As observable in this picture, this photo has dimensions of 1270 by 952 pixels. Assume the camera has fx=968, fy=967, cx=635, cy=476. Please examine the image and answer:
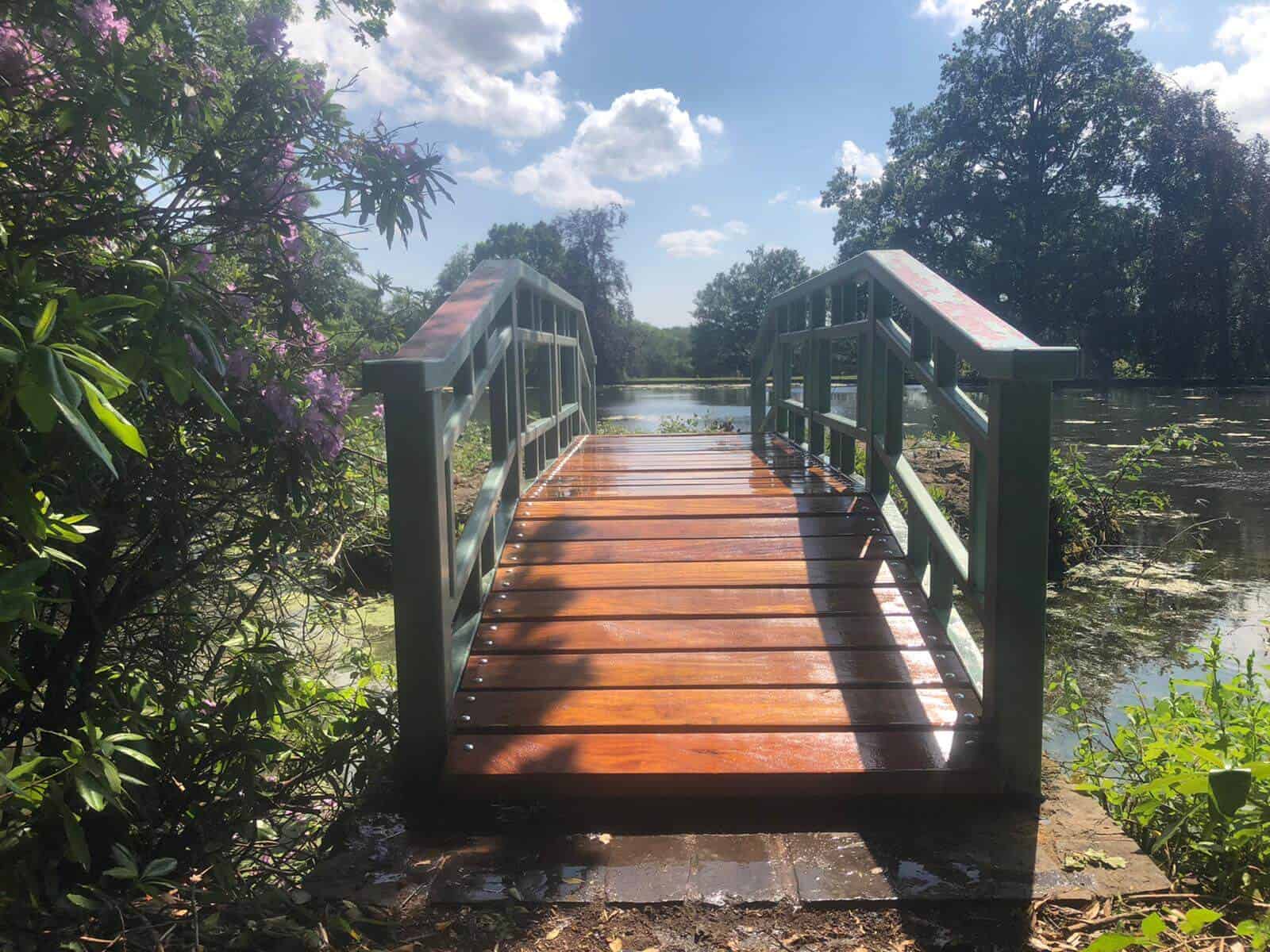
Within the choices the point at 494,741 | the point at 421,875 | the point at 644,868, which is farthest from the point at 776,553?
the point at 421,875

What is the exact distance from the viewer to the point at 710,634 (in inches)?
117

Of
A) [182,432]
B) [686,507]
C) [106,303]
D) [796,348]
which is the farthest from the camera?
[796,348]

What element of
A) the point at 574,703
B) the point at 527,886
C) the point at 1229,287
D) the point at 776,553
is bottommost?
the point at 527,886

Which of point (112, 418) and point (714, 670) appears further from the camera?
point (714, 670)

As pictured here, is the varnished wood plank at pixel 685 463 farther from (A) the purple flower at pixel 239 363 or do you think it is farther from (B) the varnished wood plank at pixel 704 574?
(A) the purple flower at pixel 239 363

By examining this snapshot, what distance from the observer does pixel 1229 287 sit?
34812 millimetres

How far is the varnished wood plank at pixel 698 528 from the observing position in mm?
3623

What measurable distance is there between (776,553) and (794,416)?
3.44 meters

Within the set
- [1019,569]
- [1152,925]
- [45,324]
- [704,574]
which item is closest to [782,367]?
[704,574]

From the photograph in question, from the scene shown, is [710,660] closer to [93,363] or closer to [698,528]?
[698,528]

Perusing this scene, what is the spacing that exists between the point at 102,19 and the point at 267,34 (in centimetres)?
55

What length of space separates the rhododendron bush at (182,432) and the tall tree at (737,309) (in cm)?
6301

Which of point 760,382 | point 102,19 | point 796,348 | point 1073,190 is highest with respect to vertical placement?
point 1073,190

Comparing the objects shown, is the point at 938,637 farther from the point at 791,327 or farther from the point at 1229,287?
the point at 1229,287
